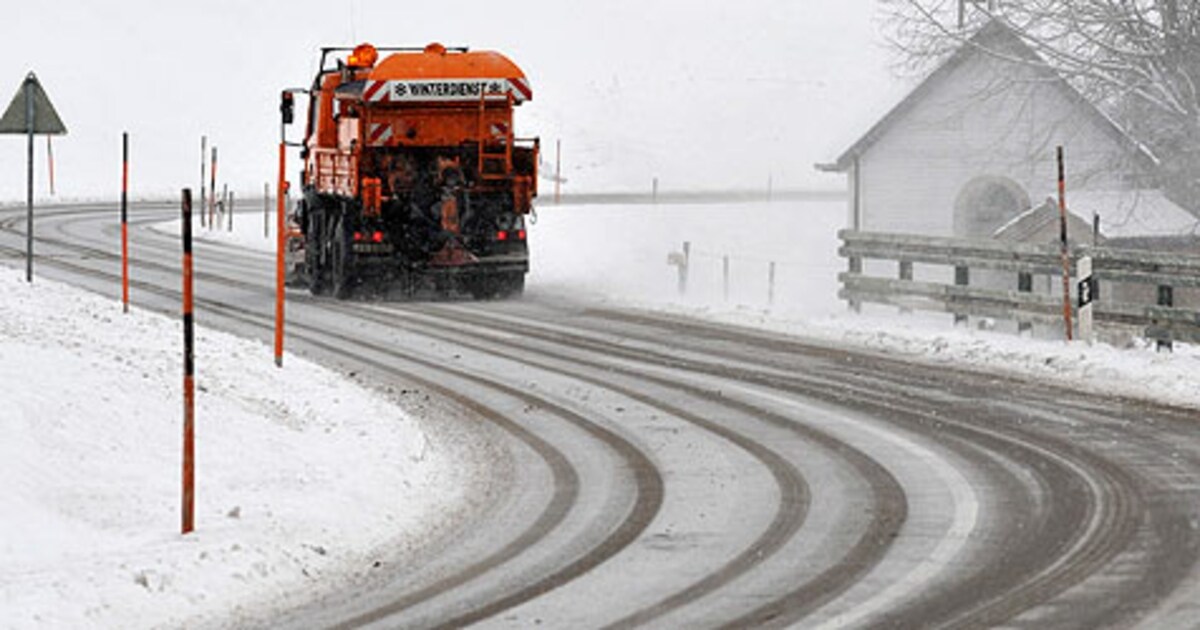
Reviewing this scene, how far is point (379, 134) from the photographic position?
2383 cm

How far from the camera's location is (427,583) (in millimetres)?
8359

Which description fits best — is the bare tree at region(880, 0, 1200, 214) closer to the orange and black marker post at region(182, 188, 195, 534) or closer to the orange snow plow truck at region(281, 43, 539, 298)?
the orange snow plow truck at region(281, 43, 539, 298)

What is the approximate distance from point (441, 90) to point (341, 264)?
2.63 meters

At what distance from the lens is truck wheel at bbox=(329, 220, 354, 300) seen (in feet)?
79.5

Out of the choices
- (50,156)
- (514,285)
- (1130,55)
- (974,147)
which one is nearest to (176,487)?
(514,285)

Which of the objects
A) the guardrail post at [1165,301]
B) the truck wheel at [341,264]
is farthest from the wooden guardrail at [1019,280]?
the truck wheel at [341,264]

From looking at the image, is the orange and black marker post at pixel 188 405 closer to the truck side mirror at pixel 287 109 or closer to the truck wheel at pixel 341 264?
the truck side mirror at pixel 287 109

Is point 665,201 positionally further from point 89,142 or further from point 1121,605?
point 1121,605

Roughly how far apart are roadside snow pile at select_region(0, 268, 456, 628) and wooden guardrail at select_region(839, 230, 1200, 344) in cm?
780

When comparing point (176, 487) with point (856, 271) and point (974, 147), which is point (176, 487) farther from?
point (974, 147)

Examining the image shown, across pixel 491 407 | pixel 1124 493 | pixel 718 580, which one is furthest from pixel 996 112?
pixel 718 580

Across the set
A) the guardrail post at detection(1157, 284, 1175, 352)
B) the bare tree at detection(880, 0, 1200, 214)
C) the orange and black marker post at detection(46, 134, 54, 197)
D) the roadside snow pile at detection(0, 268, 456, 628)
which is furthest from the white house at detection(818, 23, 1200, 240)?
the orange and black marker post at detection(46, 134, 54, 197)

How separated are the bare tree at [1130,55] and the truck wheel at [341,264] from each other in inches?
370

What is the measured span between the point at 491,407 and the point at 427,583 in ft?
19.2
